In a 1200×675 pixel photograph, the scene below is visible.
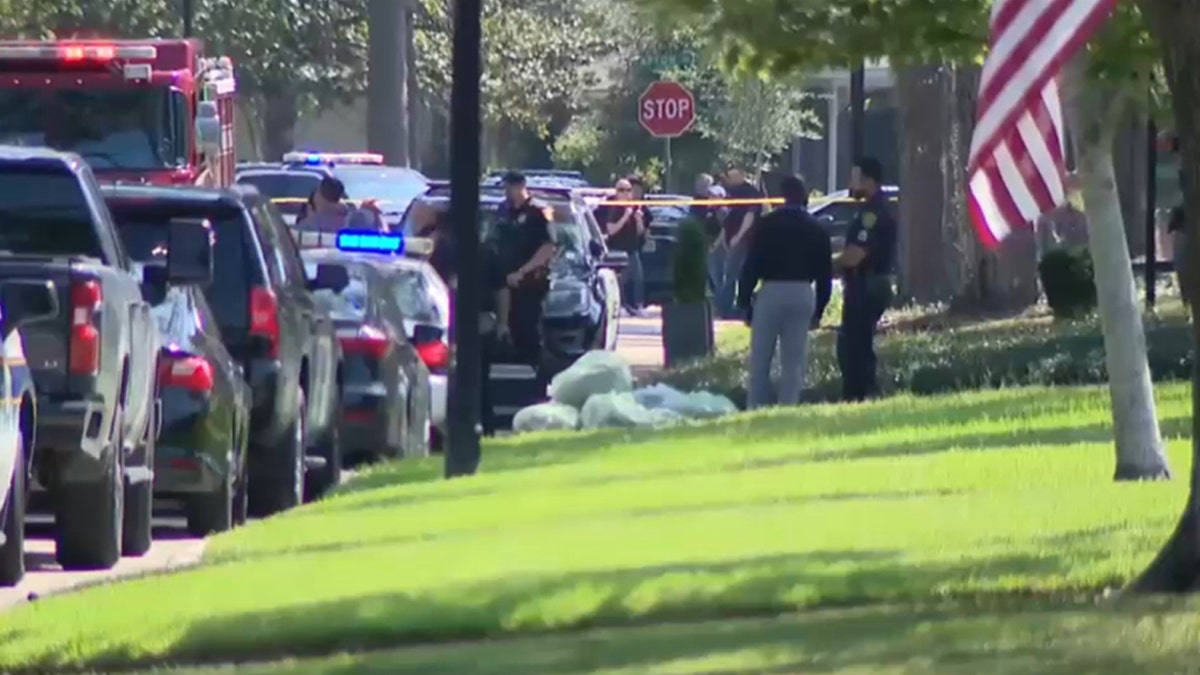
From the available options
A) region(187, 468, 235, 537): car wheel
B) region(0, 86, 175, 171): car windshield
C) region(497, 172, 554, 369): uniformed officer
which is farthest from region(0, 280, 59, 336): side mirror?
region(0, 86, 175, 171): car windshield

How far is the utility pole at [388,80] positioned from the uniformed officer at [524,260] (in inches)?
889

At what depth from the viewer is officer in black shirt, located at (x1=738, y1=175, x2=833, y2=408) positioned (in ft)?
64.2

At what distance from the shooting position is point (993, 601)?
9297 millimetres

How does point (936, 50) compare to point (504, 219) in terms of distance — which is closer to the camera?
point (936, 50)

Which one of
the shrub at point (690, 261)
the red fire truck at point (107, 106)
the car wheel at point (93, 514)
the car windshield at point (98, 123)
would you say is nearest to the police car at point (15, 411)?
the car wheel at point (93, 514)

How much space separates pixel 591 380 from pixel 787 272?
1.65 metres

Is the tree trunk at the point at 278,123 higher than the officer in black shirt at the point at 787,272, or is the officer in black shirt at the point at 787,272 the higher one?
the tree trunk at the point at 278,123

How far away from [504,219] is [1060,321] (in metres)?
7.86

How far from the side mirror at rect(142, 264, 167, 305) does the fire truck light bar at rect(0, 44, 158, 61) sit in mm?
7582

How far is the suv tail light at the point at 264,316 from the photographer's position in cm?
1541

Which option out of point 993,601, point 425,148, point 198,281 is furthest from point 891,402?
point 425,148

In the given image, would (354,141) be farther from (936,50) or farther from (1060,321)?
(936,50)

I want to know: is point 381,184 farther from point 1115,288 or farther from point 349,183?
point 1115,288

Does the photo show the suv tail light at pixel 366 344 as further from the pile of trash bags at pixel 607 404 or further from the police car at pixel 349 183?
the police car at pixel 349 183
